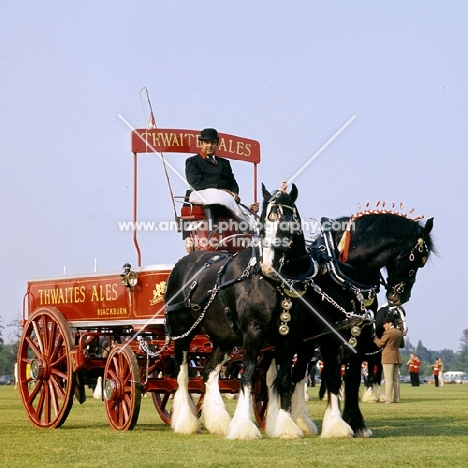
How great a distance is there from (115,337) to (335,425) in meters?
4.28

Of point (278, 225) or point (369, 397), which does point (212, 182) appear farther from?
point (369, 397)

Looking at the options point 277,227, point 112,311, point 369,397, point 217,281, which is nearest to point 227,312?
point 217,281

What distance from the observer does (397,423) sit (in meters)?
13.5

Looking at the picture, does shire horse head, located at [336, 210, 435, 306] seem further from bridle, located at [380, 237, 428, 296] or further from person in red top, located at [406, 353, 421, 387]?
person in red top, located at [406, 353, 421, 387]

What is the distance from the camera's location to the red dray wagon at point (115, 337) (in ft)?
39.6

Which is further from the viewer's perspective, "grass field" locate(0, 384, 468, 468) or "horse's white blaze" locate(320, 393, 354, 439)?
"horse's white blaze" locate(320, 393, 354, 439)

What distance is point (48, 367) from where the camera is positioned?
1300 cm

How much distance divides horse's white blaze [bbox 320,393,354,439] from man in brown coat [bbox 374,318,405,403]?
11.2 meters

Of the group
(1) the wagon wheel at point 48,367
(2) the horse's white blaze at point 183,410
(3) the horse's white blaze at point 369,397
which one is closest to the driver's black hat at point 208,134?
(2) the horse's white blaze at point 183,410

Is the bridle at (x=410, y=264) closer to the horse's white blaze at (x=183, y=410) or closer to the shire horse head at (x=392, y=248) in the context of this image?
the shire horse head at (x=392, y=248)

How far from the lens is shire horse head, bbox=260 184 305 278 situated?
987 centimetres

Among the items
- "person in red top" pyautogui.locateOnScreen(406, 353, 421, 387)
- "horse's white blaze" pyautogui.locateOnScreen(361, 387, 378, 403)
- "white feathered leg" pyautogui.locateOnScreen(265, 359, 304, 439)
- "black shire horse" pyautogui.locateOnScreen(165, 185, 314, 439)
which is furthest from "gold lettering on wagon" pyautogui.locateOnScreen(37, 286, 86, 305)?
"person in red top" pyautogui.locateOnScreen(406, 353, 421, 387)

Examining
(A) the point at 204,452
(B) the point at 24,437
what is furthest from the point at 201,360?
(A) the point at 204,452

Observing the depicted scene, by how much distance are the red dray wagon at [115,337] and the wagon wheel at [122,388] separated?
1cm
